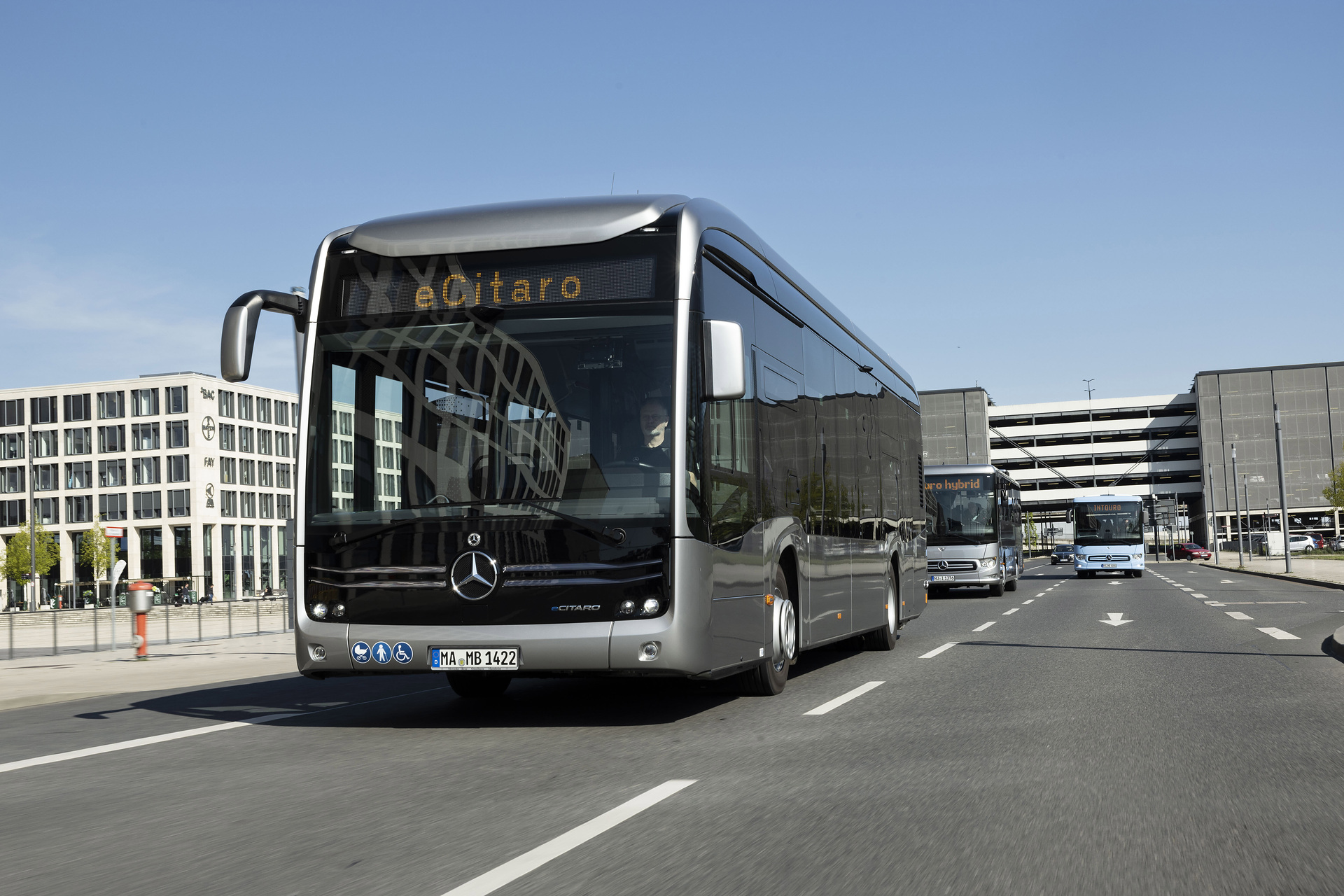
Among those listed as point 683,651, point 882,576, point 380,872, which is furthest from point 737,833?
point 882,576

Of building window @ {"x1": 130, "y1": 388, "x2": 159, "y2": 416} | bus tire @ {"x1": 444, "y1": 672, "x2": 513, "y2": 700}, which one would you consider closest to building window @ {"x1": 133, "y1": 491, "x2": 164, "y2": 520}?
building window @ {"x1": 130, "y1": 388, "x2": 159, "y2": 416}

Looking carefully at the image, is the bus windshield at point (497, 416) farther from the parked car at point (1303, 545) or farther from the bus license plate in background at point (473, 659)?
the parked car at point (1303, 545)

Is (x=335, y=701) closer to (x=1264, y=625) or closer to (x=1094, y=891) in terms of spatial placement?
(x=1094, y=891)

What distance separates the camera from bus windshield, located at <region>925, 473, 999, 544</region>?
109 ft

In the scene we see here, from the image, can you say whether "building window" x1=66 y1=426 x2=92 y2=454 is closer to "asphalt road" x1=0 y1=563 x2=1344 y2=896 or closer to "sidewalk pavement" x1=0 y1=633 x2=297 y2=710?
"sidewalk pavement" x1=0 y1=633 x2=297 y2=710

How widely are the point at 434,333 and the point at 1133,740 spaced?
16.1ft

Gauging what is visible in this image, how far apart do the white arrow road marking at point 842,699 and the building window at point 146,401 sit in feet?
330

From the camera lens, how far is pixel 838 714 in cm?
911

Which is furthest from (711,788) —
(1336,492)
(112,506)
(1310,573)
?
(112,506)

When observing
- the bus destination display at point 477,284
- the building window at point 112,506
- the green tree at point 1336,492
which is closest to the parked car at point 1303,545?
the green tree at point 1336,492

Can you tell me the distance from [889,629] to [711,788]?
29.3 ft

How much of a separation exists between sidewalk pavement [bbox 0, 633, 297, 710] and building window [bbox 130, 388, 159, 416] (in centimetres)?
8572

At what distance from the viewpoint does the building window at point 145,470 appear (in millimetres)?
102500

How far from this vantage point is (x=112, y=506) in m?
104
